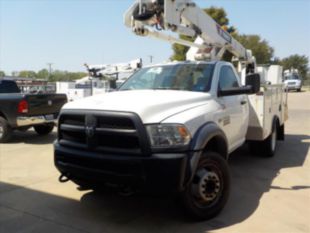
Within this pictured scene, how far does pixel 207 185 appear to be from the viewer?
3.76 metres

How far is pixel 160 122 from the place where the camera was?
333 centimetres

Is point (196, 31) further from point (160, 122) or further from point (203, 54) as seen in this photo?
point (160, 122)

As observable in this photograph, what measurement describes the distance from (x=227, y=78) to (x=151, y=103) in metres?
1.96

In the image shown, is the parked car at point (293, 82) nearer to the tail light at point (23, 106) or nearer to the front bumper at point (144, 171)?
the tail light at point (23, 106)

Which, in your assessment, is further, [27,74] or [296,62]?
[27,74]

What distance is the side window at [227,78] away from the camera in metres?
4.78

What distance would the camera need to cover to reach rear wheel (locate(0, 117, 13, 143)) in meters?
8.61

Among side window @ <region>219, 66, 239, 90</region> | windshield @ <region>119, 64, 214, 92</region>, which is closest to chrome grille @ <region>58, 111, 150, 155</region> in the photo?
windshield @ <region>119, 64, 214, 92</region>

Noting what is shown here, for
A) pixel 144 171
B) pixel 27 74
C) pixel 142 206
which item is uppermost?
pixel 27 74

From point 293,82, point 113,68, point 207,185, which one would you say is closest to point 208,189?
point 207,185

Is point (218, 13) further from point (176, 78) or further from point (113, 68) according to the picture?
point (176, 78)

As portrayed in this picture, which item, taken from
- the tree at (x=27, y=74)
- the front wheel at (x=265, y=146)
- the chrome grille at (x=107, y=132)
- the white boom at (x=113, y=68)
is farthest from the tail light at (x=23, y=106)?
the tree at (x=27, y=74)

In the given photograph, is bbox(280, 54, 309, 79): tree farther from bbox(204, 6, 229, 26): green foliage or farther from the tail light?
the tail light

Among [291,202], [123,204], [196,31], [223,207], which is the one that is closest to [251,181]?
[291,202]
